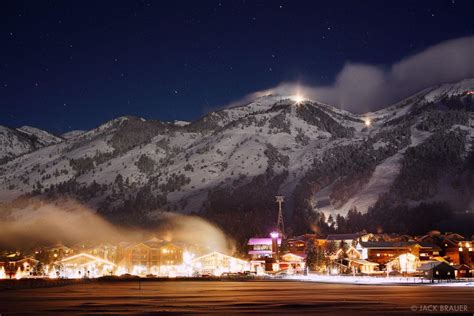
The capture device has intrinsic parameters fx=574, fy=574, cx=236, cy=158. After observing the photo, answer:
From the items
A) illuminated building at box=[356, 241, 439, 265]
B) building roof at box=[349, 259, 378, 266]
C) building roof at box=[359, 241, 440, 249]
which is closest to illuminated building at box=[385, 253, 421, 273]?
building roof at box=[349, 259, 378, 266]

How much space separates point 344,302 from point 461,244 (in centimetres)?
13814

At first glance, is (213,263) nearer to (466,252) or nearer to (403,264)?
(403,264)

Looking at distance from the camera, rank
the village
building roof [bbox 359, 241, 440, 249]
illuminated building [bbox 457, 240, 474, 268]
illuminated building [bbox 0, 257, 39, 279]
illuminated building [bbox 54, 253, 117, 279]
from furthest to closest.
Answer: illuminated building [bbox 457, 240, 474, 268], illuminated building [bbox 0, 257, 39, 279], building roof [bbox 359, 241, 440, 249], illuminated building [bbox 54, 253, 117, 279], the village

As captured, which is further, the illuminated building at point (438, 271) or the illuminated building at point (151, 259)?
the illuminated building at point (151, 259)

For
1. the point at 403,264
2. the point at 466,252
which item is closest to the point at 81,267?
the point at 403,264

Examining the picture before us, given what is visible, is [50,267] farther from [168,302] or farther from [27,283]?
[168,302]

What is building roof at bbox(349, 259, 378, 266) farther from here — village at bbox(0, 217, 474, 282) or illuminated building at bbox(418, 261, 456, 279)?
illuminated building at bbox(418, 261, 456, 279)

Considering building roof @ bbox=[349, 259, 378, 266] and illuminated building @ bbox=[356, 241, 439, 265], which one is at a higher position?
illuminated building @ bbox=[356, 241, 439, 265]

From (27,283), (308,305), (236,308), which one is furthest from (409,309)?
(27,283)

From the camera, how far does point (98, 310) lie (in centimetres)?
5541

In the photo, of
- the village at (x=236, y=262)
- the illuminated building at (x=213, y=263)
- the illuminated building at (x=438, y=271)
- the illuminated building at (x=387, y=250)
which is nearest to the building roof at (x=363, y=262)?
the village at (x=236, y=262)

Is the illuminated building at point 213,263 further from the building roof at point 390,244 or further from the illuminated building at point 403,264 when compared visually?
the illuminated building at point 403,264

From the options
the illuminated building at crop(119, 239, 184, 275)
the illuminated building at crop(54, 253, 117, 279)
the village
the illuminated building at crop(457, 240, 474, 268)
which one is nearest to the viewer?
the village

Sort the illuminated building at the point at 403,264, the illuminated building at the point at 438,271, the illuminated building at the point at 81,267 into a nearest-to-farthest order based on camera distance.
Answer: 1. the illuminated building at the point at 438,271
2. the illuminated building at the point at 403,264
3. the illuminated building at the point at 81,267
